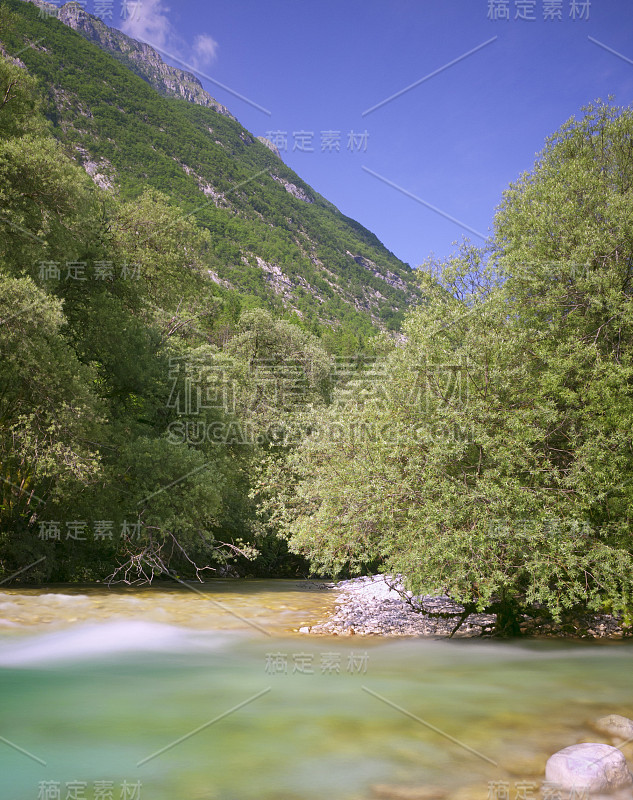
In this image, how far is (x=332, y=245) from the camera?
576 ft

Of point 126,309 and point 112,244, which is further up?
point 112,244

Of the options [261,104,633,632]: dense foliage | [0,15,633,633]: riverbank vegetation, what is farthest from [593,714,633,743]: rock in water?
[0,15,633,633]: riverbank vegetation

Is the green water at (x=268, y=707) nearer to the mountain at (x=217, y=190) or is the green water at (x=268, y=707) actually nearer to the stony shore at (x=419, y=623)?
the stony shore at (x=419, y=623)

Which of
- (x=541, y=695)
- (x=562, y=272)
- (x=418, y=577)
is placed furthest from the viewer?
(x=562, y=272)

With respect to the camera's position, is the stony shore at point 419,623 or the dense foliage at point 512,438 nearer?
the dense foliage at point 512,438

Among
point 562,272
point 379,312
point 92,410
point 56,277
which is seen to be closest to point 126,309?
point 56,277

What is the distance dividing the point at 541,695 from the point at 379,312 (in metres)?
139

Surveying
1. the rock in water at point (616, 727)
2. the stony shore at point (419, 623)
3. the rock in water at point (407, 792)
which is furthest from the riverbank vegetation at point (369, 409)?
the rock in water at point (407, 792)

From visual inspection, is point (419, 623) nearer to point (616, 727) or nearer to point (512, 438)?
point (512, 438)

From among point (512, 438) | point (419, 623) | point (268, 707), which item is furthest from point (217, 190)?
point (268, 707)

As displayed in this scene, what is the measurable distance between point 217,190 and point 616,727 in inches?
5842

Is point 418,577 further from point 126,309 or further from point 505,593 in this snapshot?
point 126,309

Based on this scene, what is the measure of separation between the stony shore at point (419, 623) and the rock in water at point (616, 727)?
220 inches

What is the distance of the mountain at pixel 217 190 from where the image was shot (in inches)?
4909
